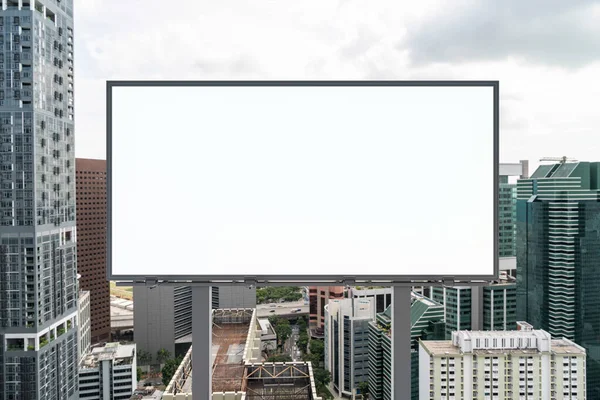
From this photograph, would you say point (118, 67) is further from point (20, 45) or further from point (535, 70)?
point (20, 45)

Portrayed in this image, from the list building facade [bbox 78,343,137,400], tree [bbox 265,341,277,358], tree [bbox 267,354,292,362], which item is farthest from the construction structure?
building facade [bbox 78,343,137,400]

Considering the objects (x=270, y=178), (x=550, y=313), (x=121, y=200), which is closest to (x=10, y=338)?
(x=121, y=200)

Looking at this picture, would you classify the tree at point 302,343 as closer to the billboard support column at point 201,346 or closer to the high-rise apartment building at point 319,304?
the high-rise apartment building at point 319,304

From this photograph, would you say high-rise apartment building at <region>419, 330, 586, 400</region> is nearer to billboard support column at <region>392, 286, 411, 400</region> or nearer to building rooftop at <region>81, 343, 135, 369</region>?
billboard support column at <region>392, 286, 411, 400</region>

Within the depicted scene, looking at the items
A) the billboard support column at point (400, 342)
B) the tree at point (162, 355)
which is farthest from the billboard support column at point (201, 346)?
the tree at point (162, 355)

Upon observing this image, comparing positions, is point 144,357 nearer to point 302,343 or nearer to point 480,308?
point 302,343

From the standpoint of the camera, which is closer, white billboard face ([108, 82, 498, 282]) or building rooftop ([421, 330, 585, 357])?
white billboard face ([108, 82, 498, 282])
